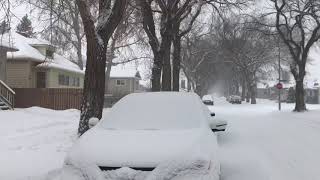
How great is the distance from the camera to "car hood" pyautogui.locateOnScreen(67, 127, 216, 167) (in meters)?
5.62

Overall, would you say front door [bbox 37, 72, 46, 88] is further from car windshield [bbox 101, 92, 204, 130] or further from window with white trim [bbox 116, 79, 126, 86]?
window with white trim [bbox 116, 79, 126, 86]

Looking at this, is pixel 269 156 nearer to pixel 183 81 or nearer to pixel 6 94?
pixel 6 94

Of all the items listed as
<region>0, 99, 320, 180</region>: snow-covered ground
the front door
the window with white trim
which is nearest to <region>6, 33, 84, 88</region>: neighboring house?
the front door

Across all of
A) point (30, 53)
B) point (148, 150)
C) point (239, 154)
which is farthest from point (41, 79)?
point (148, 150)

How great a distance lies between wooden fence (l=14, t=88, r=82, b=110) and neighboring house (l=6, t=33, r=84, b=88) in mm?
2699

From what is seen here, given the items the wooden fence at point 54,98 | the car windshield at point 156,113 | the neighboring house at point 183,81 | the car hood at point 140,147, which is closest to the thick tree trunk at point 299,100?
the wooden fence at point 54,98

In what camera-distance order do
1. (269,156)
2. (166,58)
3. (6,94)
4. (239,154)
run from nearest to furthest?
(269,156)
(239,154)
(166,58)
(6,94)

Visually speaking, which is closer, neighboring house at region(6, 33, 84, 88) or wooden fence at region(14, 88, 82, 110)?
wooden fence at region(14, 88, 82, 110)

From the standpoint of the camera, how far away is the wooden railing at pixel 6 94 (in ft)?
90.6

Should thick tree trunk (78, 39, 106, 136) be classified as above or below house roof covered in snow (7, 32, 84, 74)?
below

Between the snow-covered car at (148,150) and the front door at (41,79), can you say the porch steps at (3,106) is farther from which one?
the snow-covered car at (148,150)

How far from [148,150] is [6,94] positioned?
24.5 m

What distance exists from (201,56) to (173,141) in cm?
5669

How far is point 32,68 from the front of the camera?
37.2 metres
